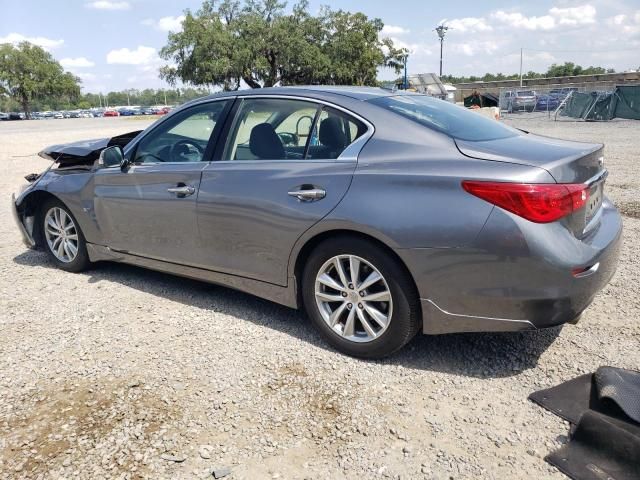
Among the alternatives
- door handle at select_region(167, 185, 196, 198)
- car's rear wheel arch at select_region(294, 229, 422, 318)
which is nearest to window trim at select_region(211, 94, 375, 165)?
door handle at select_region(167, 185, 196, 198)

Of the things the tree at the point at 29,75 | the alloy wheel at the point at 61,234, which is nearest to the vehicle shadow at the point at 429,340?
the alloy wheel at the point at 61,234

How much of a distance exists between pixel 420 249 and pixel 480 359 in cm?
93

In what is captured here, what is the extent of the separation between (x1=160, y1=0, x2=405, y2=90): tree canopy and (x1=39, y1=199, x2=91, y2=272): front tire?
173 ft

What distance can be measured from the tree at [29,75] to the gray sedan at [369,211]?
10033 centimetres

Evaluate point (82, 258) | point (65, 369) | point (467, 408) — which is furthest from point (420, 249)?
point (82, 258)

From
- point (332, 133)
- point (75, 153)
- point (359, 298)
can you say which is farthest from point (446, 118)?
point (75, 153)

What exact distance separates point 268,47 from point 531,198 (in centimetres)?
5881

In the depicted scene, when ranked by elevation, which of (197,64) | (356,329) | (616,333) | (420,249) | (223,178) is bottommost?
(616,333)

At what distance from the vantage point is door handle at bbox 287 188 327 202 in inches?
128

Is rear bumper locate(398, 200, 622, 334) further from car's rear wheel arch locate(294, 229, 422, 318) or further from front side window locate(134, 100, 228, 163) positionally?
front side window locate(134, 100, 228, 163)

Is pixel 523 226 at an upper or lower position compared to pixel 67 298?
upper

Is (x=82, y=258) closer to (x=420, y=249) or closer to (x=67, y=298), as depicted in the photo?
(x=67, y=298)

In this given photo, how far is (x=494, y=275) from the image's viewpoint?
277 cm

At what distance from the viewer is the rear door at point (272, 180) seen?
3303 mm
